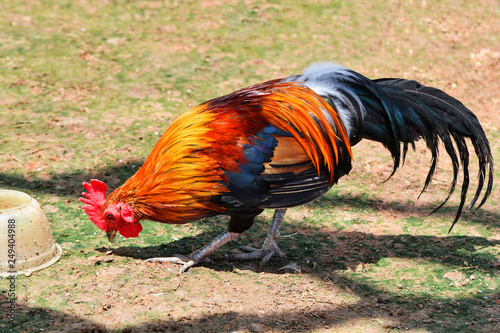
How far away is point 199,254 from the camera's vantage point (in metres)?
4.82

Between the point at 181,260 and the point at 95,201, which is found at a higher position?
the point at 95,201

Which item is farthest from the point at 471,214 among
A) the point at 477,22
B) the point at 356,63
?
the point at 477,22

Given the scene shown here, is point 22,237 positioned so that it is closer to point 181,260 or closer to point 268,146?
point 181,260

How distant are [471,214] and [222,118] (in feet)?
10.7

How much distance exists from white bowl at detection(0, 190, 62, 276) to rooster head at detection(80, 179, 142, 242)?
406 mm

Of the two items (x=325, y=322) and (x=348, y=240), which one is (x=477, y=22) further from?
(x=325, y=322)

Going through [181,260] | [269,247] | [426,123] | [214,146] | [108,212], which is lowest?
Answer: [181,260]

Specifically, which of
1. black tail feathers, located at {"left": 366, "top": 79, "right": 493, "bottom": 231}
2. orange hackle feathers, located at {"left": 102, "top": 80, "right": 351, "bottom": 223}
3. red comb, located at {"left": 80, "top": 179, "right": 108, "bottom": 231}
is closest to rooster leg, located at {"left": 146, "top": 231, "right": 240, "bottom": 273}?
orange hackle feathers, located at {"left": 102, "top": 80, "right": 351, "bottom": 223}

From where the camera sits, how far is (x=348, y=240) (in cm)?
560

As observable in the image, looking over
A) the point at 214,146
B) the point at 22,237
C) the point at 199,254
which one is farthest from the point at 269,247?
the point at 22,237

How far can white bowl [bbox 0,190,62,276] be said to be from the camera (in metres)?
4.28

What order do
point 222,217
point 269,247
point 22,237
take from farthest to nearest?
point 222,217, point 269,247, point 22,237

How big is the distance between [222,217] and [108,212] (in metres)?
1.67

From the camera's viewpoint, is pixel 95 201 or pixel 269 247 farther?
pixel 269 247
